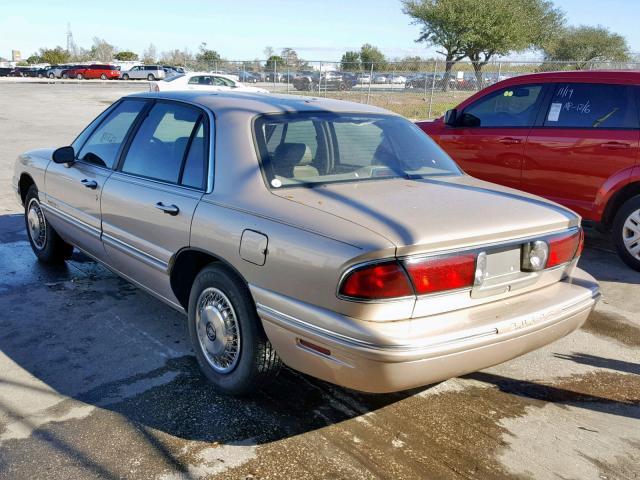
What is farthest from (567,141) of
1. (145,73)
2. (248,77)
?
(145,73)

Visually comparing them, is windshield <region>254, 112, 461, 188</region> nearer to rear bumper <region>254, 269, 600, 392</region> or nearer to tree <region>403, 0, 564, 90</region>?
rear bumper <region>254, 269, 600, 392</region>

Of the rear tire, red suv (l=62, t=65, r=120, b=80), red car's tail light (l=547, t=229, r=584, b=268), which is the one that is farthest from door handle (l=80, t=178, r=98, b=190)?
red suv (l=62, t=65, r=120, b=80)

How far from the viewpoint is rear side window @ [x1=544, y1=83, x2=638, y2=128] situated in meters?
6.15

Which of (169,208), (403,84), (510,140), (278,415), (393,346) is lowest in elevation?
(278,415)

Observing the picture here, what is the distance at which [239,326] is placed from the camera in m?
3.33

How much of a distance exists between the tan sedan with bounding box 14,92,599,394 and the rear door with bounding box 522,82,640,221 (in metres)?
2.71

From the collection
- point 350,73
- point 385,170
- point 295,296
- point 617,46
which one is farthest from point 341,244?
point 617,46

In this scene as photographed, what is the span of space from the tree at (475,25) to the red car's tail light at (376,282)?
1483 inches

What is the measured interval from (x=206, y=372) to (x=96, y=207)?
1.67m

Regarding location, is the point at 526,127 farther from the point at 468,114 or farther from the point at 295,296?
the point at 295,296

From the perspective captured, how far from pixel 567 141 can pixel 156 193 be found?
4428 millimetres

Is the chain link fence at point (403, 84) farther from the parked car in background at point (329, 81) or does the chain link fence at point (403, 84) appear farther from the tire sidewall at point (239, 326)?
the tire sidewall at point (239, 326)

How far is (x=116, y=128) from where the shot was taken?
4738mm

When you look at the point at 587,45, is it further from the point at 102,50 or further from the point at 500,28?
the point at 102,50
